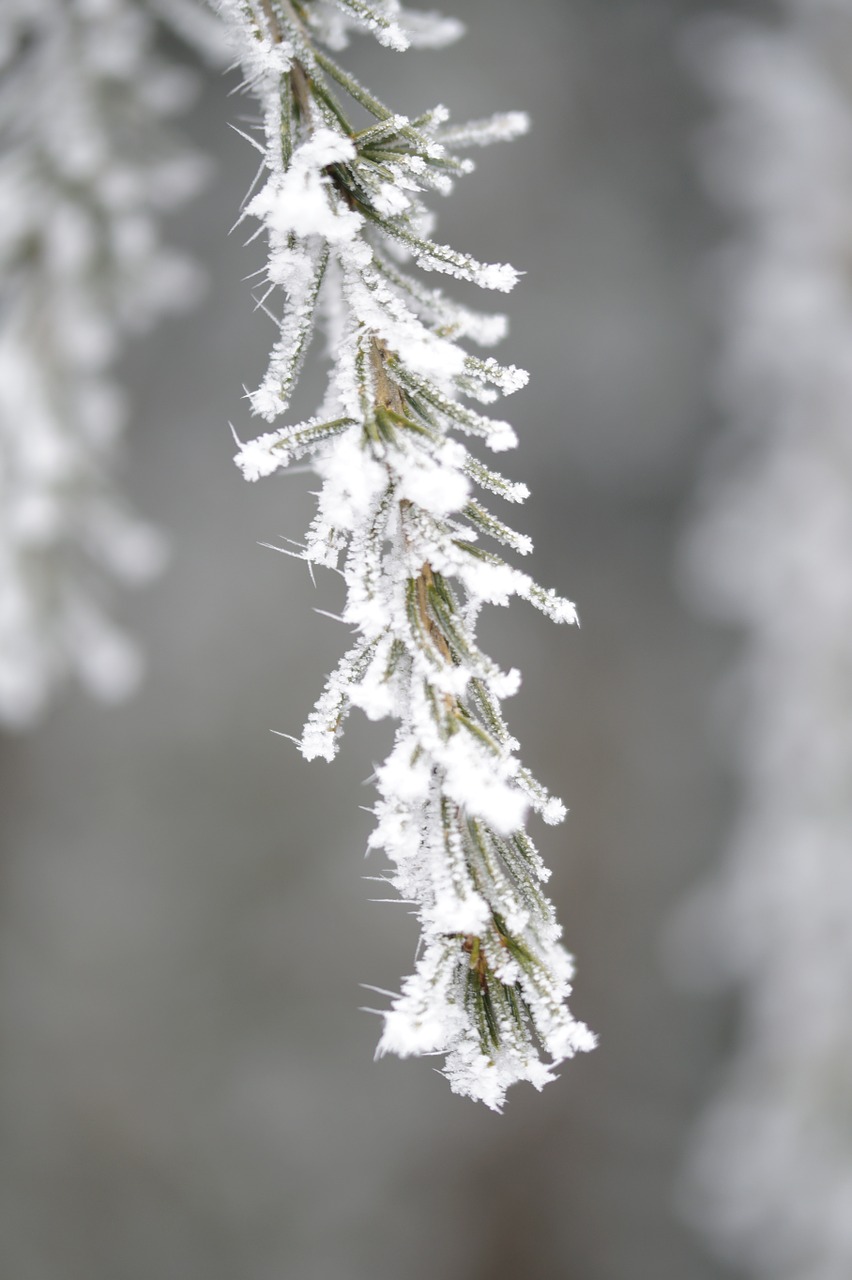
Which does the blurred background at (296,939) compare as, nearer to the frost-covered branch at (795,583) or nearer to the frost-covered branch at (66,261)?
the frost-covered branch at (795,583)

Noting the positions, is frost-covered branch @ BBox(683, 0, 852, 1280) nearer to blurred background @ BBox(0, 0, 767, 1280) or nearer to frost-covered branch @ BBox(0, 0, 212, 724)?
blurred background @ BBox(0, 0, 767, 1280)

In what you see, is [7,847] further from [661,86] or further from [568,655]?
[661,86]

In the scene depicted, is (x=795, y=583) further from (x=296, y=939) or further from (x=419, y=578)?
(x=296, y=939)

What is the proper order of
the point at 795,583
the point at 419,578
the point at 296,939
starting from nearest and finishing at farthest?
the point at 419,578, the point at 795,583, the point at 296,939

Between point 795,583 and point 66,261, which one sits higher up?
point 795,583

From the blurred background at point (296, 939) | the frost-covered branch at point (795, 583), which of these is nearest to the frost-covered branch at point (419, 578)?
the frost-covered branch at point (795, 583)

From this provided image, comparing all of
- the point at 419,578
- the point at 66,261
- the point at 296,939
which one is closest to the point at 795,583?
the point at 66,261
